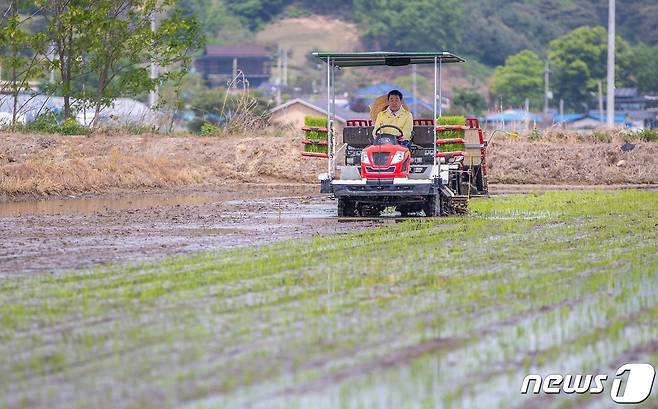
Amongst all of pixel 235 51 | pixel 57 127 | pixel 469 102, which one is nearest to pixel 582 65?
pixel 469 102

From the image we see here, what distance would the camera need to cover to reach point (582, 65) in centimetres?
11812

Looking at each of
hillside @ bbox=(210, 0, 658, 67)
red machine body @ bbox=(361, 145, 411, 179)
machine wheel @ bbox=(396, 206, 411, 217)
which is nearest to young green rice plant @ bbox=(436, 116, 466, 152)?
red machine body @ bbox=(361, 145, 411, 179)

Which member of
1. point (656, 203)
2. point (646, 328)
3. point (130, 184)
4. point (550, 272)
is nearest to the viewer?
point (646, 328)

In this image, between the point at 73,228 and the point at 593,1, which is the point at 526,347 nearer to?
the point at 73,228

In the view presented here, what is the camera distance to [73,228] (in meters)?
21.1

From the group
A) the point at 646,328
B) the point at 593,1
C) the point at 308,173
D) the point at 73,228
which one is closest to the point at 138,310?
the point at 646,328

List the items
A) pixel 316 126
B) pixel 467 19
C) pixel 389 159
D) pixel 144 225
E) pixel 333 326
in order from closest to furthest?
pixel 333 326 < pixel 144 225 < pixel 389 159 < pixel 316 126 < pixel 467 19

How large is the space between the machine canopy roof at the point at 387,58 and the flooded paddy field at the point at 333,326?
5.82 metres

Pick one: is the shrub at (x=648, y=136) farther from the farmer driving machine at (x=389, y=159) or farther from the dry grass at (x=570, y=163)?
the farmer driving machine at (x=389, y=159)

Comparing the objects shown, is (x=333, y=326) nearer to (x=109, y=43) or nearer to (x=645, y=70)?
(x=109, y=43)

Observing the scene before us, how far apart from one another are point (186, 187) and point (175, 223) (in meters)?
11.8

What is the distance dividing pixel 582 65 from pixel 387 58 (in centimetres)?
9696

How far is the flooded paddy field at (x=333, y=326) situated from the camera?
29.2 ft

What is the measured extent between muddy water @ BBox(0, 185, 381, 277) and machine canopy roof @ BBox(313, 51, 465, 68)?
276cm
